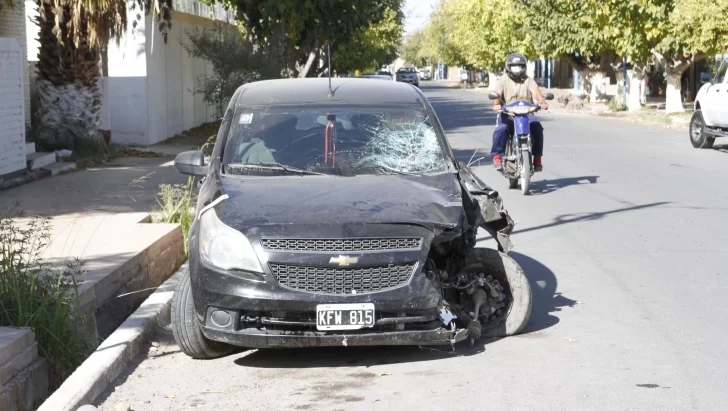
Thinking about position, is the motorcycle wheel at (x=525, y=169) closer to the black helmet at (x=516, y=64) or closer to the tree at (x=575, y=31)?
the black helmet at (x=516, y=64)

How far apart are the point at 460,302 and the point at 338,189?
110cm

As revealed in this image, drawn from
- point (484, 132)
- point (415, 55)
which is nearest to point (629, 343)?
point (484, 132)

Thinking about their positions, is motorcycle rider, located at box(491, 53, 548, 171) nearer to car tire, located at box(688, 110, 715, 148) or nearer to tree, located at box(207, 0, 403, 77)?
car tire, located at box(688, 110, 715, 148)

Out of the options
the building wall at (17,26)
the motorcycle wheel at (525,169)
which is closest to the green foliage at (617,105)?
the building wall at (17,26)

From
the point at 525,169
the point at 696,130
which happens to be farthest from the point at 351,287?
the point at 696,130

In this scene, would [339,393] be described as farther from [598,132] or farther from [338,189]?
[598,132]

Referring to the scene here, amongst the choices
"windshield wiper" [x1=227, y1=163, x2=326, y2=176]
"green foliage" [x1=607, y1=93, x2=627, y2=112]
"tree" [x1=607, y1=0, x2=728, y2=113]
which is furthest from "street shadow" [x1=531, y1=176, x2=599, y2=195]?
"green foliage" [x1=607, y1=93, x2=627, y2=112]

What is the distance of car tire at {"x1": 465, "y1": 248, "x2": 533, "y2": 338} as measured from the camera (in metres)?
6.82

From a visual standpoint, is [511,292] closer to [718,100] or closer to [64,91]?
[64,91]

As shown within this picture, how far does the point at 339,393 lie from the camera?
5734 millimetres

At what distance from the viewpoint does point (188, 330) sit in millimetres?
6367

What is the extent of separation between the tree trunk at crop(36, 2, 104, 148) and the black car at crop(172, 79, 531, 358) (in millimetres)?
12282

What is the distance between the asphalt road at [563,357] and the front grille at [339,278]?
21.4 inches

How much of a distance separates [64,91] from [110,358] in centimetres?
1398
